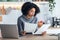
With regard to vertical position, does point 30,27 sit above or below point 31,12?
below

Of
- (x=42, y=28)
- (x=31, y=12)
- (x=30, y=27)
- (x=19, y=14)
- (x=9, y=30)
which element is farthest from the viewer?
(x=19, y=14)

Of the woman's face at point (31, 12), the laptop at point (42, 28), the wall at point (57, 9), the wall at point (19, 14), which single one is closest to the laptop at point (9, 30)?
the laptop at point (42, 28)

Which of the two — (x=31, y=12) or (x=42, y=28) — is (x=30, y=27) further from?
(x=31, y=12)

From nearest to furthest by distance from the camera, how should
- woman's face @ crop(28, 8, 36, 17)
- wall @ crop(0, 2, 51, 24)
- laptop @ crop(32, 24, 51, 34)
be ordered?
laptop @ crop(32, 24, 51, 34) → woman's face @ crop(28, 8, 36, 17) → wall @ crop(0, 2, 51, 24)

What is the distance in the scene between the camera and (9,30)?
8.91ft

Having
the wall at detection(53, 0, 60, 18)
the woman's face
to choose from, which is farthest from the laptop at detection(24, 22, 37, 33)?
the wall at detection(53, 0, 60, 18)

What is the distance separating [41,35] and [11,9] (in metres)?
1.87

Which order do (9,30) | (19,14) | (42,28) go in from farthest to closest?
(19,14) → (42,28) → (9,30)

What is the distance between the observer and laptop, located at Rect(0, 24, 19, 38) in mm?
2689

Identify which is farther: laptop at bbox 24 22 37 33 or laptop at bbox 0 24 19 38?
laptop at bbox 24 22 37 33

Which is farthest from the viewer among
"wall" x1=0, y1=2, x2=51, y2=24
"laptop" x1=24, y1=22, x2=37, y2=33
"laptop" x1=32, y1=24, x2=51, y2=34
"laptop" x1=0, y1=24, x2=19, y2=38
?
"wall" x1=0, y1=2, x2=51, y2=24

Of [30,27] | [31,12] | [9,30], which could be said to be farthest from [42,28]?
[31,12]

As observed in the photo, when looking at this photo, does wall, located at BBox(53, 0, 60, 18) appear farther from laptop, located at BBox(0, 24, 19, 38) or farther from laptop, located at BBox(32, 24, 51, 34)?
laptop, located at BBox(0, 24, 19, 38)

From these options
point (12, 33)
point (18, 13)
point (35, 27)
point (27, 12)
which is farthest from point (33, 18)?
point (12, 33)
